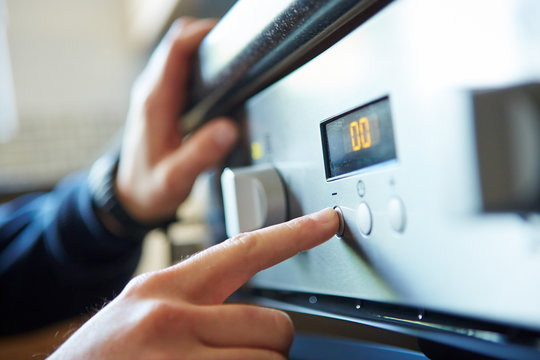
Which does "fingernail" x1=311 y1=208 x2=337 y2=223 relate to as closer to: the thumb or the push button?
the push button

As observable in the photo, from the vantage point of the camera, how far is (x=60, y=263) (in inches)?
24.2

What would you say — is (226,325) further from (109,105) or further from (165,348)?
(109,105)

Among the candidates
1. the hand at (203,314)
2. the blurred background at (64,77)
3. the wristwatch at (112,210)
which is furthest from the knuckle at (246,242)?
the blurred background at (64,77)

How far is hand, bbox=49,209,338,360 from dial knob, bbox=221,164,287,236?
54 mm

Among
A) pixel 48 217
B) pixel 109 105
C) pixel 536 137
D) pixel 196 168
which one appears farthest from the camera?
pixel 109 105

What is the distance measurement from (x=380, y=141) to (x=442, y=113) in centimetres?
4

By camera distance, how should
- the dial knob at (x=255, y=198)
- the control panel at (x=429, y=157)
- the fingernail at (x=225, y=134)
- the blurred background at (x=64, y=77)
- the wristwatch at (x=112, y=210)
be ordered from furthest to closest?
the blurred background at (x=64, y=77) < the wristwatch at (x=112, y=210) < the fingernail at (x=225, y=134) < the dial knob at (x=255, y=198) < the control panel at (x=429, y=157)

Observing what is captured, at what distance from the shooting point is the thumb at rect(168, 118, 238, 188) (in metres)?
0.44

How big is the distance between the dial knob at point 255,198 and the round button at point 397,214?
4.1 inches

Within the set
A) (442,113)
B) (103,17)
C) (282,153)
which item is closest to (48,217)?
(282,153)

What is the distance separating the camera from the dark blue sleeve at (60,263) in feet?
1.94

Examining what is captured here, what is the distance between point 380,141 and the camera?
0.23 m

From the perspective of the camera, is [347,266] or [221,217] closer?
[347,266]

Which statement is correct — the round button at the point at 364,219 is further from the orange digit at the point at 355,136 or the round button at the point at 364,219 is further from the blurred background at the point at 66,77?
the blurred background at the point at 66,77
